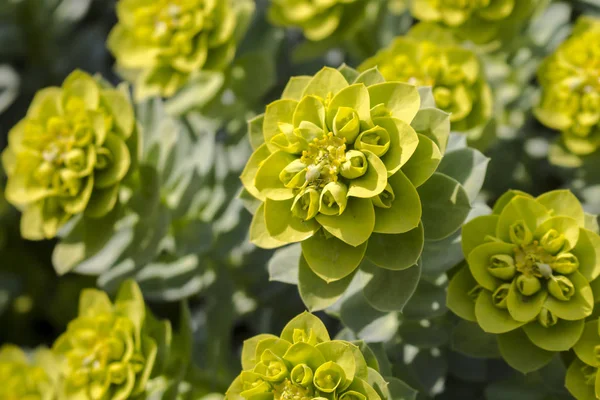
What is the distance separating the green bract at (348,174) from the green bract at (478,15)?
1.74 ft

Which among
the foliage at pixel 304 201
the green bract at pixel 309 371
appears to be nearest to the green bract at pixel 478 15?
the foliage at pixel 304 201

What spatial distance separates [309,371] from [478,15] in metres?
0.97

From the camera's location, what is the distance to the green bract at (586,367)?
1010 millimetres

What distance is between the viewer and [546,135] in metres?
1.75

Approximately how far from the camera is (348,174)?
942mm

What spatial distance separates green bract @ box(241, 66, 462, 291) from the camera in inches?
37.1

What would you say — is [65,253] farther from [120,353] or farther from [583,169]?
[583,169]

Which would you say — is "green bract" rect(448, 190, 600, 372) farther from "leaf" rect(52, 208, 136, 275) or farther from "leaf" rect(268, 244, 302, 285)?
"leaf" rect(52, 208, 136, 275)

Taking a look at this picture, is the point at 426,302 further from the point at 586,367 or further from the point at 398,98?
the point at 398,98

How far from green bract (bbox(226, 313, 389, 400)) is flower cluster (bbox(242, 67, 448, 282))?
0.10 meters

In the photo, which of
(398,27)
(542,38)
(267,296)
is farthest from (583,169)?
(267,296)

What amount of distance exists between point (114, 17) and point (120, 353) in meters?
1.31

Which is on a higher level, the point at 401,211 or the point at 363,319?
the point at 401,211

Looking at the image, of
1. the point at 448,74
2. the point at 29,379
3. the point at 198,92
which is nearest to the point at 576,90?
the point at 448,74
